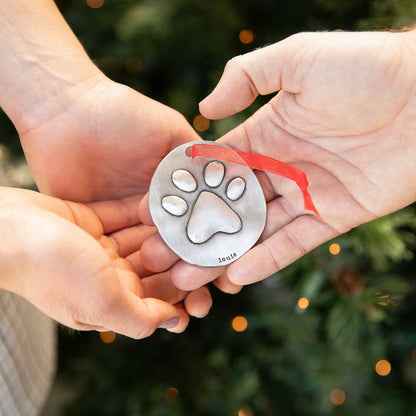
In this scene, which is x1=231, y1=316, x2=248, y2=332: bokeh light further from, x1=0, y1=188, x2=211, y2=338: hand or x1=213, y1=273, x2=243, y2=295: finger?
x1=0, y1=188, x2=211, y2=338: hand

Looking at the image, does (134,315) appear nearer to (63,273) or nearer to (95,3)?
(63,273)

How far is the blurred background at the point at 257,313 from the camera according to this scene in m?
0.77

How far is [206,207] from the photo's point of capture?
2.41 feet

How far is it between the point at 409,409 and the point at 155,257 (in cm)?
53

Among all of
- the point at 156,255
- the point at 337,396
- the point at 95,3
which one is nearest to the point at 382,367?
the point at 337,396

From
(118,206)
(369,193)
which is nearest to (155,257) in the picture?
(118,206)

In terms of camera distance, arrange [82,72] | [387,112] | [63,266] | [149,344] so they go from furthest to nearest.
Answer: [149,344] < [82,72] < [387,112] < [63,266]

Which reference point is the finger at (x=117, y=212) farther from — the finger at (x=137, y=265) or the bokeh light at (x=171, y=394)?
the bokeh light at (x=171, y=394)

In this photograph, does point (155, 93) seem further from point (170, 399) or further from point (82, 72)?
point (170, 399)

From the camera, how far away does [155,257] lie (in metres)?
0.71

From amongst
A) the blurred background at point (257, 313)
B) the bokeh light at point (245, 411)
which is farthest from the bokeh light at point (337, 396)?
the bokeh light at point (245, 411)

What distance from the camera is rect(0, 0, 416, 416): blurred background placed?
30.3 inches

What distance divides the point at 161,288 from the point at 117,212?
0.18m

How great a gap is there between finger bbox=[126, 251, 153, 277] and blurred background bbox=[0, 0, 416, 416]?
220 mm
